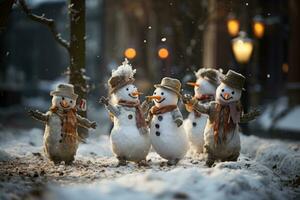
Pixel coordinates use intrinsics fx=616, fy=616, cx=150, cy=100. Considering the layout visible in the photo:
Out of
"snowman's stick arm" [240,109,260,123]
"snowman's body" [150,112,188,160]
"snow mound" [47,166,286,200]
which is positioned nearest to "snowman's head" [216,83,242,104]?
"snowman's stick arm" [240,109,260,123]

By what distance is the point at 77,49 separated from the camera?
1408 cm

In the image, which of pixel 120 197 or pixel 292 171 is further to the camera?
pixel 292 171

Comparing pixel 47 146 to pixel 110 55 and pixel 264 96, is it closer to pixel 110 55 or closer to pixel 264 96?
pixel 264 96

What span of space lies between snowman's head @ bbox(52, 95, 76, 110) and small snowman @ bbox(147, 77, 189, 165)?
144 cm

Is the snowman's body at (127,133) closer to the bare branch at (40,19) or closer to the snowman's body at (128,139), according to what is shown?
the snowman's body at (128,139)

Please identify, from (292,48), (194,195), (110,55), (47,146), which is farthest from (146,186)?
(110,55)

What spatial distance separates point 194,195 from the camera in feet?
24.8

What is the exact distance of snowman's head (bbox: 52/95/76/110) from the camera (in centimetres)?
1074

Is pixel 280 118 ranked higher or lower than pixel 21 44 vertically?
lower

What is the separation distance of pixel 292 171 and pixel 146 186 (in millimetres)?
4421

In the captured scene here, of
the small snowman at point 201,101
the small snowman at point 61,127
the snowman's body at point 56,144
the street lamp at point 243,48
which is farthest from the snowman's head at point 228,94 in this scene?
the street lamp at point 243,48

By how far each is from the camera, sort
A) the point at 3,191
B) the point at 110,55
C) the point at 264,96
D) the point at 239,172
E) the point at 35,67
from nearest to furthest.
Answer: the point at 3,191, the point at 239,172, the point at 264,96, the point at 110,55, the point at 35,67

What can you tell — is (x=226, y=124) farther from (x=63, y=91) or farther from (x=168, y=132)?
(x=63, y=91)

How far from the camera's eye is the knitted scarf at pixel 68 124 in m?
10.7
